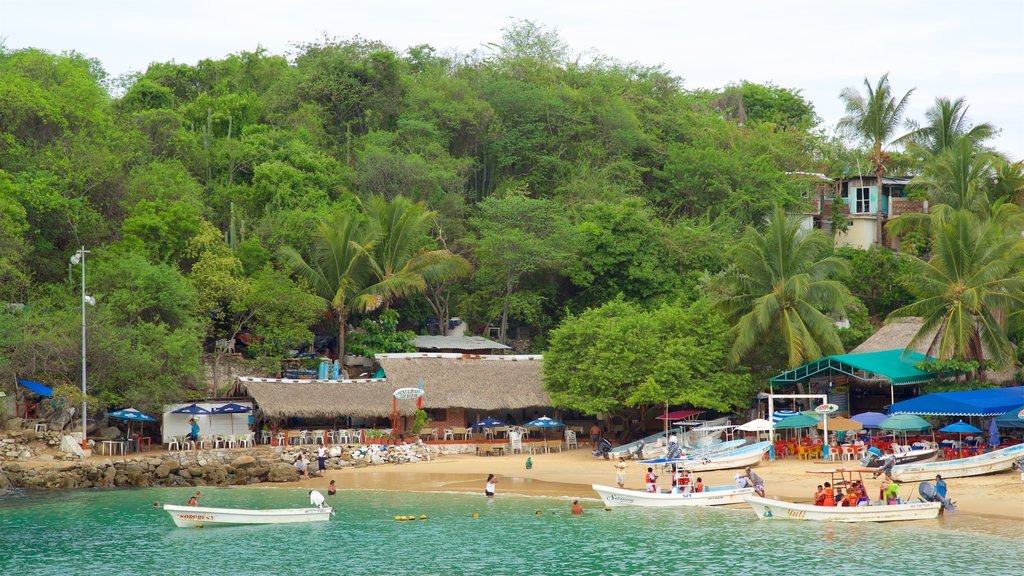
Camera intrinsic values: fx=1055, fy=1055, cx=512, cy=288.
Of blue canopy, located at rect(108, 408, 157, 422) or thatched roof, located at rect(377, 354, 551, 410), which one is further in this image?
thatched roof, located at rect(377, 354, 551, 410)

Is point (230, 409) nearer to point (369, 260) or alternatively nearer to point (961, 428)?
point (369, 260)

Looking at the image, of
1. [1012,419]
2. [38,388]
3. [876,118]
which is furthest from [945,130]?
[38,388]

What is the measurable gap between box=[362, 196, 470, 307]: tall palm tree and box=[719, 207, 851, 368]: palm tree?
13760mm

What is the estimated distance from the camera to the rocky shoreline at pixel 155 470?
3494cm

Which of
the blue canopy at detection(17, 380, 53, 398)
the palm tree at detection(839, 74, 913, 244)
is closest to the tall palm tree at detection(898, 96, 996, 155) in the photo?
the palm tree at detection(839, 74, 913, 244)

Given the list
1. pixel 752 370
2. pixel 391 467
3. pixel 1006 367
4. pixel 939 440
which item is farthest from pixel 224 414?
pixel 1006 367

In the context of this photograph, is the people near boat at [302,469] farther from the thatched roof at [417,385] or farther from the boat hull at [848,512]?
the boat hull at [848,512]

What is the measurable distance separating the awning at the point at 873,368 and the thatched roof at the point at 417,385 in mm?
10505

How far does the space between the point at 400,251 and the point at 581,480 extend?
53.7ft

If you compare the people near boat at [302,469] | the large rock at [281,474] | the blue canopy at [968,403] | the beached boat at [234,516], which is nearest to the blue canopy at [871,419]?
the blue canopy at [968,403]

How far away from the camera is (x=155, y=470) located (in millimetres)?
35625

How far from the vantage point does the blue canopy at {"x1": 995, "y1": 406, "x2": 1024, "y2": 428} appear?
32.4 metres

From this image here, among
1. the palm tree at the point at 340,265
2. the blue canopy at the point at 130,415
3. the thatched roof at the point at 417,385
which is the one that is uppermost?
the palm tree at the point at 340,265

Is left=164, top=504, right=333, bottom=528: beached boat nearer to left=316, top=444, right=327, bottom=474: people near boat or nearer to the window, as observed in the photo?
left=316, top=444, right=327, bottom=474: people near boat
